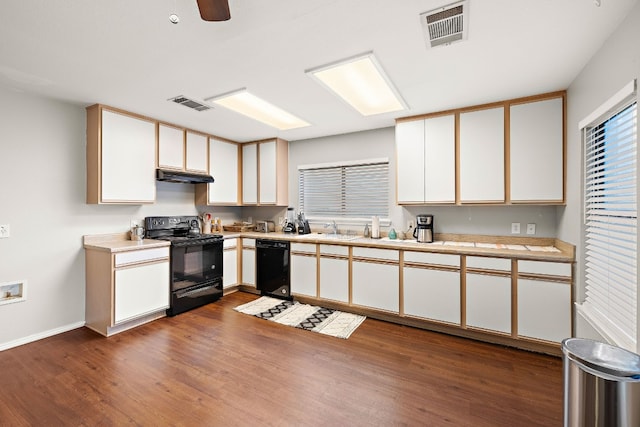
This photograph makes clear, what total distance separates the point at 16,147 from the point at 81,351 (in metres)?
2.07

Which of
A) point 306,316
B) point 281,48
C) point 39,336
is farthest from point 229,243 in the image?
point 281,48

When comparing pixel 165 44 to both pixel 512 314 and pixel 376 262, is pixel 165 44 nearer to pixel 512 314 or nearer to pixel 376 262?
pixel 376 262

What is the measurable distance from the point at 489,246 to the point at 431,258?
2.17ft

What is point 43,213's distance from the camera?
299 cm

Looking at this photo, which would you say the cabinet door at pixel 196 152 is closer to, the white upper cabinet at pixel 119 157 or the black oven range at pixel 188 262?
the white upper cabinet at pixel 119 157

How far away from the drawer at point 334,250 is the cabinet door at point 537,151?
1905mm

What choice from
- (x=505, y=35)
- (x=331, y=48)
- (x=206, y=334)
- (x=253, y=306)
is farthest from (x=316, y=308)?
(x=505, y=35)

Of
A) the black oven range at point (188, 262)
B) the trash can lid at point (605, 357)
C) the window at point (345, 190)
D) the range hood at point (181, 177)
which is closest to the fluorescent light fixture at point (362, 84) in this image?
the window at point (345, 190)

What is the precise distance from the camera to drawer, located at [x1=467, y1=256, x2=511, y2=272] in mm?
2752

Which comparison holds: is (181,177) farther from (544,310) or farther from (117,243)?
(544,310)

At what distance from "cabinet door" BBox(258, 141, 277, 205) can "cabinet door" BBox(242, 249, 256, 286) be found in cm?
84

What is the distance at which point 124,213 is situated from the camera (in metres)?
3.66

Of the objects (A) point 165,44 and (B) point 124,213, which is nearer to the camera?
(A) point 165,44

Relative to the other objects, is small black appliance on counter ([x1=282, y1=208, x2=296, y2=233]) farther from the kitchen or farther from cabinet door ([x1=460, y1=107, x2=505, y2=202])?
cabinet door ([x1=460, y1=107, x2=505, y2=202])
